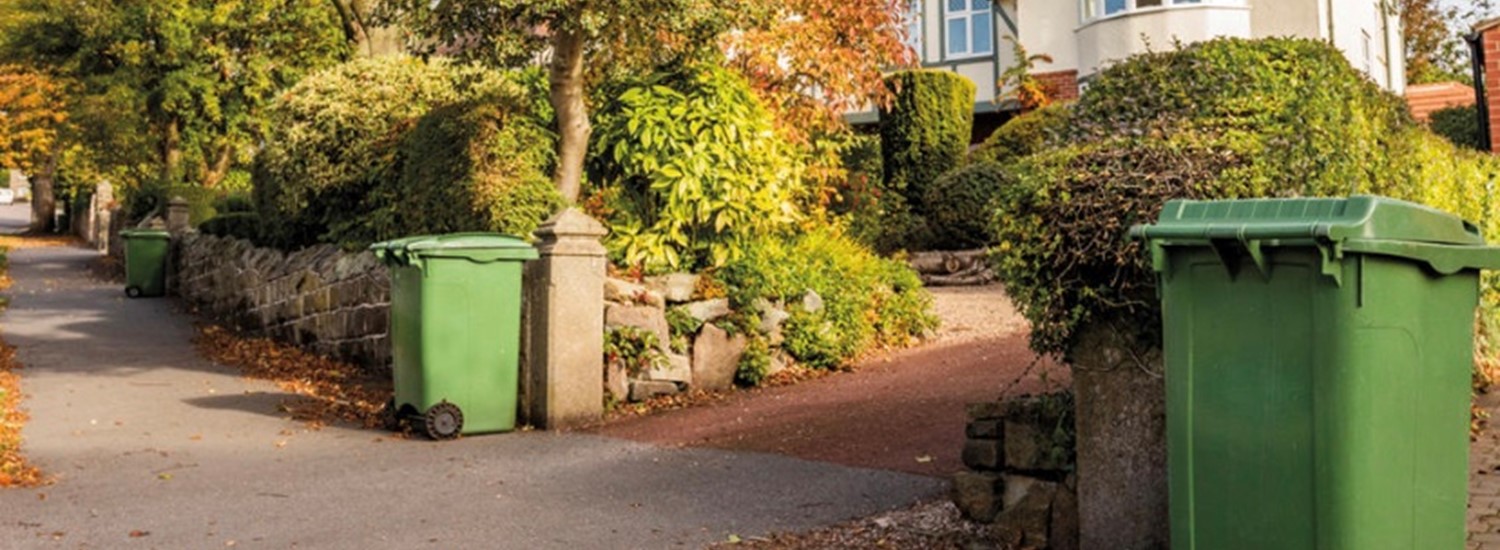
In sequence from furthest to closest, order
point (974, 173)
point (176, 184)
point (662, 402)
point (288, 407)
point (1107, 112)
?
1. point (176, 184)
2. point (974, 173)
3. point (288, 407)
4. point (662, 402)
5. point (1107, 112)

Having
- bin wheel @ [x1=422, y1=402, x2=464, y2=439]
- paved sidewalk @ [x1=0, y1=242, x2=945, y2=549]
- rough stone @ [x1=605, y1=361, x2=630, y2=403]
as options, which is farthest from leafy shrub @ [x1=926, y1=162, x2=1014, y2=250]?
bin wheel @ [x1=422, y1=402, x2=464, y2=439]

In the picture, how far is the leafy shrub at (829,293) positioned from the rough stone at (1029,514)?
534 cm

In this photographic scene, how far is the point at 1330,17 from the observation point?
22906 mm

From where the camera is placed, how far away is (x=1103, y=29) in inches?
912

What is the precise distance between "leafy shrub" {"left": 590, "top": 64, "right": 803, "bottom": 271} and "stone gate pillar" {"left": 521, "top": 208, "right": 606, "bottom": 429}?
1215mm

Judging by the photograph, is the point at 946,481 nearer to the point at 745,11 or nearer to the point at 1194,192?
the point at 1194,192

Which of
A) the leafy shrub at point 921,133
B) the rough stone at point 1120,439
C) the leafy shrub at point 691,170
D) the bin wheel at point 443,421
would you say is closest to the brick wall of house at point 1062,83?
the leafy shrub at point 921,133

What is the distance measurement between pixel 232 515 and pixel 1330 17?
67.3 ft

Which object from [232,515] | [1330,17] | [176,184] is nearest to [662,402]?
[232,515]

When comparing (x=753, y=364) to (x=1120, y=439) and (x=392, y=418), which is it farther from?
(x=1120, y=439)

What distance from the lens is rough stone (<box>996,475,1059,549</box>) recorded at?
5.36 m

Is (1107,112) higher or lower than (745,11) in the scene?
lower

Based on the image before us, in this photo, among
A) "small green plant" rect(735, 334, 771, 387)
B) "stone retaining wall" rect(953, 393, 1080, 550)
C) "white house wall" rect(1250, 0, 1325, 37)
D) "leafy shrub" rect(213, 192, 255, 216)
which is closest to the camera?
"stone retaining wall" rect(953, 393, 1080, 550)

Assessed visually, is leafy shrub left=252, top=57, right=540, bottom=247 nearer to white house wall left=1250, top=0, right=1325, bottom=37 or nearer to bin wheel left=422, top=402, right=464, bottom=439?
bin wheel left=422, top=402, right=464, bottom=439
